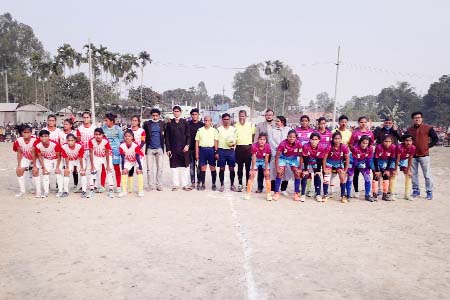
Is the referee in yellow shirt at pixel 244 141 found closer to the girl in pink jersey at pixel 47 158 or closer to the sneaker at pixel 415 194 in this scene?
the sneaker at pixel 415 194

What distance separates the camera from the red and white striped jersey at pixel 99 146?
27.3 feet

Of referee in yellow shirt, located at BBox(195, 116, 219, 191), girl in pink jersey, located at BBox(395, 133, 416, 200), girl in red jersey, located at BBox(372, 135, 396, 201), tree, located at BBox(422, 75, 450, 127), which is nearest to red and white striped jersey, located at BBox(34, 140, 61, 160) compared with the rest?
referee in yellow shirt, located at BBox(195, 116, 219, 191)

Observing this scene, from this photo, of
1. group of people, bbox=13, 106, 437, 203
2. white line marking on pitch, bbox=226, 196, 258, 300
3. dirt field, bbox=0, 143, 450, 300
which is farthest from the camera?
group of people, bbox=13, 106, 437, 203

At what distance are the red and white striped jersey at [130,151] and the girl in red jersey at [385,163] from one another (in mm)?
5458

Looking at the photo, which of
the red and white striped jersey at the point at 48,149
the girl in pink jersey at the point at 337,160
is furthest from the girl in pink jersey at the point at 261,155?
the red and white striped jersey at the point at 48,149

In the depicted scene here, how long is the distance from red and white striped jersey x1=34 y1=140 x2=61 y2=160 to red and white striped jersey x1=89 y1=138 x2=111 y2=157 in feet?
2.58

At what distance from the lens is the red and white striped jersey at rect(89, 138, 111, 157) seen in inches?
327

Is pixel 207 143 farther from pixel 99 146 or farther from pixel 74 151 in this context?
pixel 74 151

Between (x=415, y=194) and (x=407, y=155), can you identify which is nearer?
(x=407, y=155)

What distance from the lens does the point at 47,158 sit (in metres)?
8.33

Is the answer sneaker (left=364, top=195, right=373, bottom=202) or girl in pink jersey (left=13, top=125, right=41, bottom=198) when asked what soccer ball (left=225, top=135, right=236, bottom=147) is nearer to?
sneaker (left=364, top=195, right=373, bottom=202)

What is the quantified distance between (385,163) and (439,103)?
53.8m

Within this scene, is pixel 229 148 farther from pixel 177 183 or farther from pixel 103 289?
pixel 103 289

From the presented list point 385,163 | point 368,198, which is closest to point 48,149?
point 368,198
